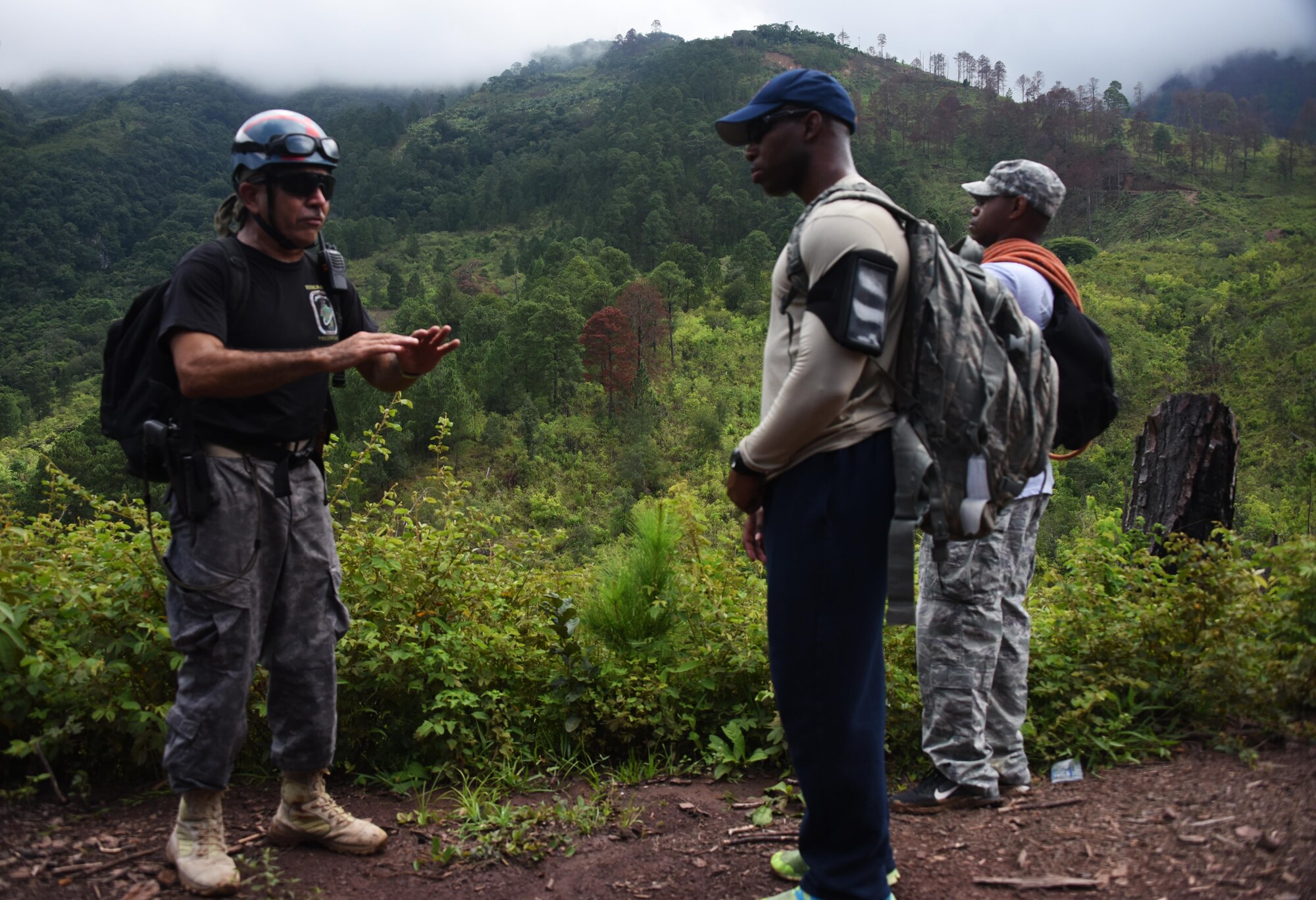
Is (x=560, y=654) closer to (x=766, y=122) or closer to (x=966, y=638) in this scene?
(x=966, y=638)

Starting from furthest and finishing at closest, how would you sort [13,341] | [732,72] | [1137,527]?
1. [732,72]
2. [13,341]
3. [1137,527]

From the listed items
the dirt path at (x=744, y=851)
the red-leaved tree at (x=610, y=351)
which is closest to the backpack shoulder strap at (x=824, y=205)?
the dirt path at (x=744, y=851)

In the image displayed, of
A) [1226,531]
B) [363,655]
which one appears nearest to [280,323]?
[363,655]

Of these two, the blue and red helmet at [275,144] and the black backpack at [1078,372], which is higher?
the blue and red helmet at [275,144]

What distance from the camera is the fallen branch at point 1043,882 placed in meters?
2.25

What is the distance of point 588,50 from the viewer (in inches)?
7564

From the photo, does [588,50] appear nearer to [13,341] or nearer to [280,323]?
[13,341]

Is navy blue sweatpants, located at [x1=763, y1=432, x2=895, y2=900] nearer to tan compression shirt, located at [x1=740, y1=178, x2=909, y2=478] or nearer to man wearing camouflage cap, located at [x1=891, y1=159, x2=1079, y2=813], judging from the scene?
tan compression shirt, located at [x1=740, y1=178, x2=909, y2=478]

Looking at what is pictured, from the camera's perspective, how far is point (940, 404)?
1880 millimetres

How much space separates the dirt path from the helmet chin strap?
5.30 ft

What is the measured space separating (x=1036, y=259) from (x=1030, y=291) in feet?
0.44

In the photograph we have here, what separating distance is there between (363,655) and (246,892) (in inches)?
38.7

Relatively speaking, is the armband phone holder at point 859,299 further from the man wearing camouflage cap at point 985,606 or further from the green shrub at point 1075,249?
the green shrub at point 1075,249

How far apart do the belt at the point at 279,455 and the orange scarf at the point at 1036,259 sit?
2080 millimetres
